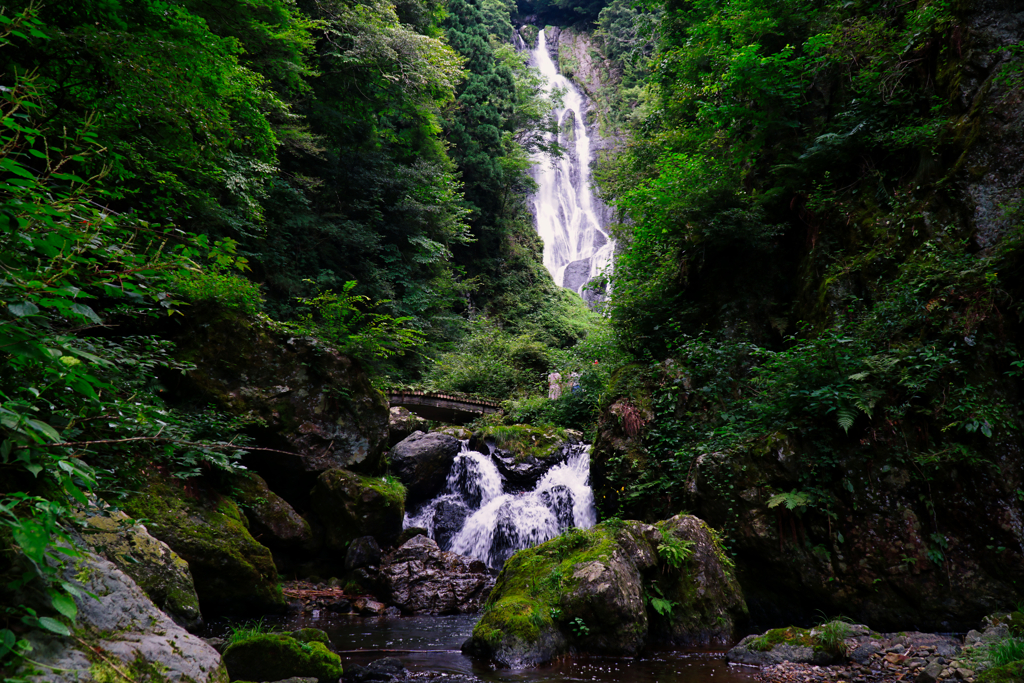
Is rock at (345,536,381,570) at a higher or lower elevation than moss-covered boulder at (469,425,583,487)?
lower

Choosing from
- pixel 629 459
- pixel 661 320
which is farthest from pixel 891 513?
pixel 661 320

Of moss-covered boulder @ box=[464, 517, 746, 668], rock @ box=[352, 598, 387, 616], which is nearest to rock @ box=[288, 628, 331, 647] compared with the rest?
moss-covered boulder @ box=[464, 517, 746, 668]

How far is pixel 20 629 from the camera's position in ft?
6.14

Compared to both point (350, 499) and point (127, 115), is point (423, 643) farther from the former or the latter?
point (127, 115)

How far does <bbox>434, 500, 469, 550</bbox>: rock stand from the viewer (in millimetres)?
9812

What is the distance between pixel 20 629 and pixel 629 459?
7588 mm

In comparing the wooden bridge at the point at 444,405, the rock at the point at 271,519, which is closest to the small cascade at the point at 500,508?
the rock at the point at 271,519

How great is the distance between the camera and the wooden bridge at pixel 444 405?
548 inches

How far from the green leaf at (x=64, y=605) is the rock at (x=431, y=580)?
20.2 feet

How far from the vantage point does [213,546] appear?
238 inches

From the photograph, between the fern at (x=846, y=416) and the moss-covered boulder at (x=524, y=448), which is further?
the moss-covered boulder at (x=524, y=448)

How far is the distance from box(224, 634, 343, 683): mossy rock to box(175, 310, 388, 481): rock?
3.49 metres

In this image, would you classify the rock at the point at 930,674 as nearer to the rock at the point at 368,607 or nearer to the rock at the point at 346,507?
the rock at the point at 368,607

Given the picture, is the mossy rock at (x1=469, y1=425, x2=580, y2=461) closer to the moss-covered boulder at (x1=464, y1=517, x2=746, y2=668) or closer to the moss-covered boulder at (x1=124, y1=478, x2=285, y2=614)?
the moss-covered boulder at (x1=464, y1=517, x2=746, y2=668)
